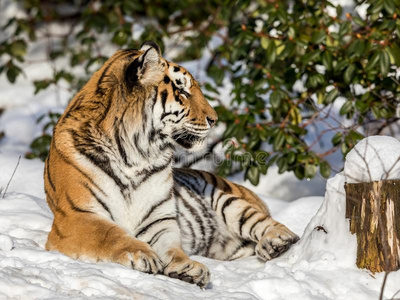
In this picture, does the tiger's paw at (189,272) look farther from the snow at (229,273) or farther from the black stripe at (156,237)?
the black stripe at (156,237)

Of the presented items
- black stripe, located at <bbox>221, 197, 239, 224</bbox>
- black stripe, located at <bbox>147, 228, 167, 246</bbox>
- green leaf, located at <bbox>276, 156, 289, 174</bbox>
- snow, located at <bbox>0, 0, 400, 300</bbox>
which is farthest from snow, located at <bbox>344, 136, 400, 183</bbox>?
green leaf, located at <bbox>276, 156, 289, 174</bbox>

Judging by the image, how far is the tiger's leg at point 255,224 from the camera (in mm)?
3686

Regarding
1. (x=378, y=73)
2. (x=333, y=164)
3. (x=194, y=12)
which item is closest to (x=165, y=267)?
(x=378, y=73)

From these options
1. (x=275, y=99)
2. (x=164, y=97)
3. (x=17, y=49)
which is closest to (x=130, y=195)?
(x=164, y=97)

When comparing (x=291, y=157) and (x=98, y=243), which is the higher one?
(x=291, y=157)

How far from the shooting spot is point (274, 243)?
3670 millimetres

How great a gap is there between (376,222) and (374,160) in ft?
0.93

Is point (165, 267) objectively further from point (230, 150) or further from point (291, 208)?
point (230, 150)

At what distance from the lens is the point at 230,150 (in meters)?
5.50

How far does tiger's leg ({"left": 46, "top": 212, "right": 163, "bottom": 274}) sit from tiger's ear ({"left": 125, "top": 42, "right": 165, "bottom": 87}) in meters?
0.77

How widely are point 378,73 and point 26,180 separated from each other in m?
2.88

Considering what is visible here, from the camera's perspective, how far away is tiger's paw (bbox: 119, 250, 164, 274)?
2.97m

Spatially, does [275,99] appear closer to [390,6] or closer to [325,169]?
[325,169]

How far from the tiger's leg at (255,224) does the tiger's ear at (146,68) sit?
110 cm
